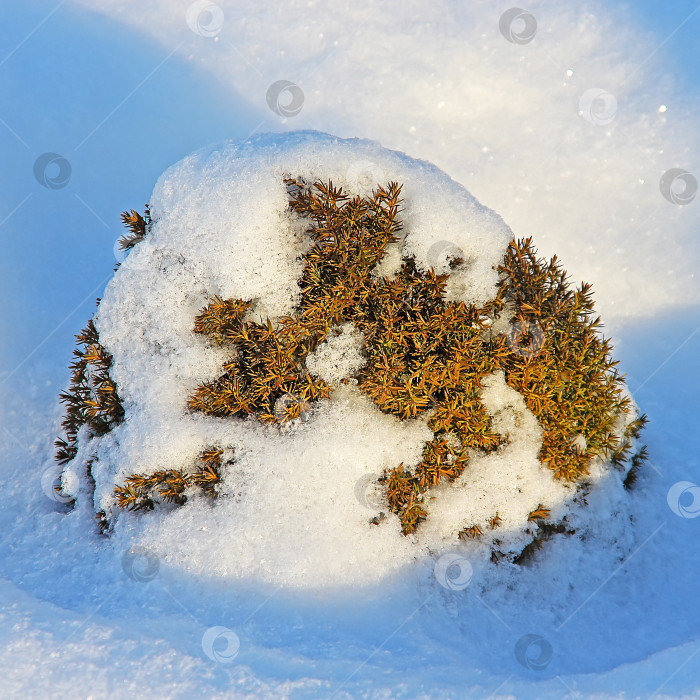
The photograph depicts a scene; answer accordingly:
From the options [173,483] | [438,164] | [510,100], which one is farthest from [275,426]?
[510,100]

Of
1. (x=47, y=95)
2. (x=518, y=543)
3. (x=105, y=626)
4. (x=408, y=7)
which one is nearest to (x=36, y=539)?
(x=105, y=626)

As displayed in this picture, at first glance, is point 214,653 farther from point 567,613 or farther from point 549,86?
point 549,86

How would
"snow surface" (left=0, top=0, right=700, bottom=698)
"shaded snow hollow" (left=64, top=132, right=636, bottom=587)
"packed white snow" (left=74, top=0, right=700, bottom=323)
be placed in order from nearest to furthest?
"shaded snow hollow" (left=64, top=132, right=636, bottom=587)
"snow surface" (left=0, top=0, right=700, bottom=698)
"packed white snow" (left=74, top=0, right=700, bottom=323)

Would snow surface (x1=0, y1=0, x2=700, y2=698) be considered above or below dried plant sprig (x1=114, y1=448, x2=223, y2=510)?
above

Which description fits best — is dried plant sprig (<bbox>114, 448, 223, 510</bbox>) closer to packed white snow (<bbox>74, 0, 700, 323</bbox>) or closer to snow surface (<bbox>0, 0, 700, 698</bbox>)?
snow surface (<bbox>0, 0, 700, 698</bbox>)

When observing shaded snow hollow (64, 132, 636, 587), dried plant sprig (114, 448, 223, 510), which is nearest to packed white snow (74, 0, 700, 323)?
shaded snow hollow (64, 132, 636, 587)

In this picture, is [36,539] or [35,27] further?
[35,27]

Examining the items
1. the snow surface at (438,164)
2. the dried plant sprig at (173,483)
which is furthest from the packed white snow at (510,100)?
the dried plant sprig at (173,483)

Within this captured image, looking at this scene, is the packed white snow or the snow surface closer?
the snow surface
